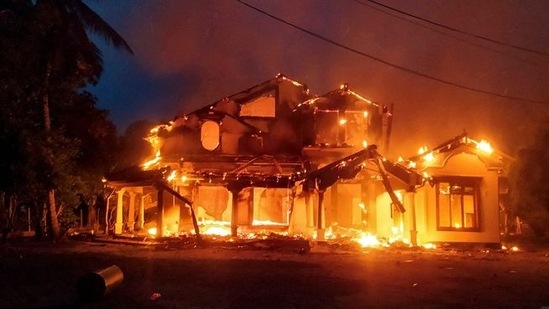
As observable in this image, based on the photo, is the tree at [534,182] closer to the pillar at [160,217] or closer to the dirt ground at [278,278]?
the dirt ground at [278,278]

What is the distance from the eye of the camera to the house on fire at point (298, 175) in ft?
82.2

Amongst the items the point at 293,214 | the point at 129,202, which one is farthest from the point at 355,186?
the point at 129,202

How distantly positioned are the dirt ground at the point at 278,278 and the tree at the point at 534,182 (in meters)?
9.25

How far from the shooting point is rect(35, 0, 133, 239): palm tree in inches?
915

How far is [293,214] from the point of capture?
94.1 ft

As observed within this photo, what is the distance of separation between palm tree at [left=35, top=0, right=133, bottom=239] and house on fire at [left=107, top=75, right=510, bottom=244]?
4.26 metres

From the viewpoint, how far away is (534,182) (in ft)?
96.8

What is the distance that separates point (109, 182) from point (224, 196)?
24.7 feet

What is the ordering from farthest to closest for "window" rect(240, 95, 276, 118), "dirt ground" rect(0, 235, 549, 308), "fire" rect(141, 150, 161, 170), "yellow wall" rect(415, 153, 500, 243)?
1. "window" rect(240, 95, 276, 118)
2. "fire" rect(141, 150, 161, 170)
3. "yellow wall" rect(415, 153, 500, 243)
4. "dirt ground" rect(0, 235, 549, 308)

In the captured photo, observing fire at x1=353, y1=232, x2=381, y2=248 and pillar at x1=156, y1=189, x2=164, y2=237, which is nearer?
fire at x1=353, y1=232, x2=381, y2=248

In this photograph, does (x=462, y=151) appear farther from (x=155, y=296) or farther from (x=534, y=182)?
(x=155, y=296)

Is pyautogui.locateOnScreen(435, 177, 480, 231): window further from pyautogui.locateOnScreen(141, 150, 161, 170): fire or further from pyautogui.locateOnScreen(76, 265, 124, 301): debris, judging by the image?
pyautogui.locateOnScreen(76, 265, 124, 301): debris

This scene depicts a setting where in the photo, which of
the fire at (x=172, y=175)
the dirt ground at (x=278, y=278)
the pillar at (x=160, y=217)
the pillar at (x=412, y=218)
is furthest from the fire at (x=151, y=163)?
the pillar at (x=412, y=218)

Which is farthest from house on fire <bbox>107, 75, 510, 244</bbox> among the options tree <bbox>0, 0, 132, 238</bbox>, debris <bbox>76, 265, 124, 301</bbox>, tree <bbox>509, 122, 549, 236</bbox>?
debris <bbox>76, 265, 124, 301</bbox>
